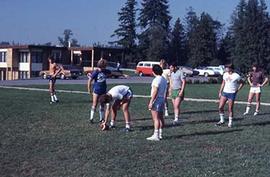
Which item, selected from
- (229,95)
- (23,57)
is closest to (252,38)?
(23,57)

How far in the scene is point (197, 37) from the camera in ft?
282

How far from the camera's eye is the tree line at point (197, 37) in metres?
81.2

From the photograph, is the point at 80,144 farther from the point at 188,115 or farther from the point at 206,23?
the point at 206,23

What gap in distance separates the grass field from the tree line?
60.5 m

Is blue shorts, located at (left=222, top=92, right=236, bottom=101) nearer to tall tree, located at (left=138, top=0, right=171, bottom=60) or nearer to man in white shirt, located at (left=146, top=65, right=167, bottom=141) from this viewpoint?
man in white shirt, located at (left=146, top=65, right=167, bottom=141)

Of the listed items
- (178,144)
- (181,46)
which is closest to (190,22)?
(181,46)

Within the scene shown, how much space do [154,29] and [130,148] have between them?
77.7 meters

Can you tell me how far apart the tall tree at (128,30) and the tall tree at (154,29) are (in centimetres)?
159

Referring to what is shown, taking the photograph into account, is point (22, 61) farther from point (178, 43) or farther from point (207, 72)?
point (178, 43)

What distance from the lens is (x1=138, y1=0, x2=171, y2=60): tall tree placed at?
84.4 meters

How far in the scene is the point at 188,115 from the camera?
17.5 m

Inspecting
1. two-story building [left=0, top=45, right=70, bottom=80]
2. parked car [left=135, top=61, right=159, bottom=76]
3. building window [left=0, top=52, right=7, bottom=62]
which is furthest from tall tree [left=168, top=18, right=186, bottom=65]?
building window [left=0, top=52, right=7, bottom=62]

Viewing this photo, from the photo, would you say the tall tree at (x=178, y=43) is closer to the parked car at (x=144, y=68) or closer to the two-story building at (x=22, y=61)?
the parked car at (x=144, y=68)

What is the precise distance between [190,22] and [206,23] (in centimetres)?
1336
